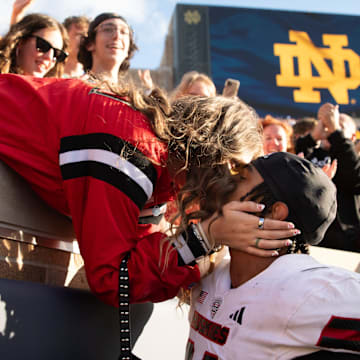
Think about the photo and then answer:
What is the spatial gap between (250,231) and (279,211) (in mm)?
128

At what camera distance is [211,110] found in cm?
153

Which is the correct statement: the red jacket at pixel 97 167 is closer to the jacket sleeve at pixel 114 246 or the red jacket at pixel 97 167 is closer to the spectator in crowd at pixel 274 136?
the jacket sleeve at pixel 114 246

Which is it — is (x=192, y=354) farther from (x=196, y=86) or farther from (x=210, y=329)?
(x=196, y=86)

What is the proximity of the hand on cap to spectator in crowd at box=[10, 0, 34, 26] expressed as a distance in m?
2.04

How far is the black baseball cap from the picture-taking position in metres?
1.37

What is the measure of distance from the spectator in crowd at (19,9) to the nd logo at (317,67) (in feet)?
29.0

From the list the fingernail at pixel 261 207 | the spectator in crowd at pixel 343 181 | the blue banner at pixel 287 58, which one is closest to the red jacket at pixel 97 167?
the fingernail at pixel 261 207

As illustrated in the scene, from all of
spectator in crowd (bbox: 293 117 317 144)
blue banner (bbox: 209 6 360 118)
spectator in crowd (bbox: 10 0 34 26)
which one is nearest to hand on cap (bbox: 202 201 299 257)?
spectator in crowd (bbox: 10 0 34 26)

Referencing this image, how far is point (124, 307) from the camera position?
1331 millimetres

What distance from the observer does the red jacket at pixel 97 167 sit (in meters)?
1.33

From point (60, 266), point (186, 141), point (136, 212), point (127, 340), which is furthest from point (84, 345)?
point (186, 141)

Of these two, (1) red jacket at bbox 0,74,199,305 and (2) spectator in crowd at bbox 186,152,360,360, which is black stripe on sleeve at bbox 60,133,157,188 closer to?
(1) red jacket at bbox 0,74,199,305

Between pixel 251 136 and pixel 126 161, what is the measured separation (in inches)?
18.3

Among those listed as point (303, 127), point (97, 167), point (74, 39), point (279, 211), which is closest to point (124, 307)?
point (97, 167)
